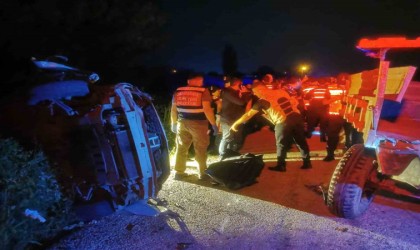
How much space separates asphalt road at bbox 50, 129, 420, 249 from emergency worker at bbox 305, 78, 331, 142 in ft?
10.4

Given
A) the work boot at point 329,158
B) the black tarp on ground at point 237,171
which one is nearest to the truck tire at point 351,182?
the black tarp on ground at point 237,171

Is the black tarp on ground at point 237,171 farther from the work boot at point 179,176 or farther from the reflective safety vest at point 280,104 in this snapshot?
the reflective safety vest at point 280,104

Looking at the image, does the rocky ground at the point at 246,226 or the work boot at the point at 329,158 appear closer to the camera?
the rocky ground at the point at 246,226

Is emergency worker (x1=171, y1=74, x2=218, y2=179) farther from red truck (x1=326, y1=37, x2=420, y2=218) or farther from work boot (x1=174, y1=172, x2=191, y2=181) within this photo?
red truck (x1=326, y1=37, x2=420, y2=218)

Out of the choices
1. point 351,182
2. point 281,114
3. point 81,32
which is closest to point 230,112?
point 281,114

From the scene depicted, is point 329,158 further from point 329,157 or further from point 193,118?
point 193,118

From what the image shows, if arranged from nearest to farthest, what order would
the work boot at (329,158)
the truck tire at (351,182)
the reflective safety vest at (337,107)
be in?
1. the truck tire at (351,182)
2. the reflective safety vest at (337,107)
3. the work boot at (329,158)

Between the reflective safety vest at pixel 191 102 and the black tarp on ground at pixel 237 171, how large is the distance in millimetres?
834

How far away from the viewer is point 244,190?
584 cm

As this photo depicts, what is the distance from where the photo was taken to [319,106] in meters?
8.93

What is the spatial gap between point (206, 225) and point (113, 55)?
589 cm

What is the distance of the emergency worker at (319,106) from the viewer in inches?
332

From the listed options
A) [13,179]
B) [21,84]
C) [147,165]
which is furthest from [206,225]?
[21,84]

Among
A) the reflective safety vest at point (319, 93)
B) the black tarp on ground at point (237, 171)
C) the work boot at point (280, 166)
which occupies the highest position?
the reflective safety vest at point (319, 93)
